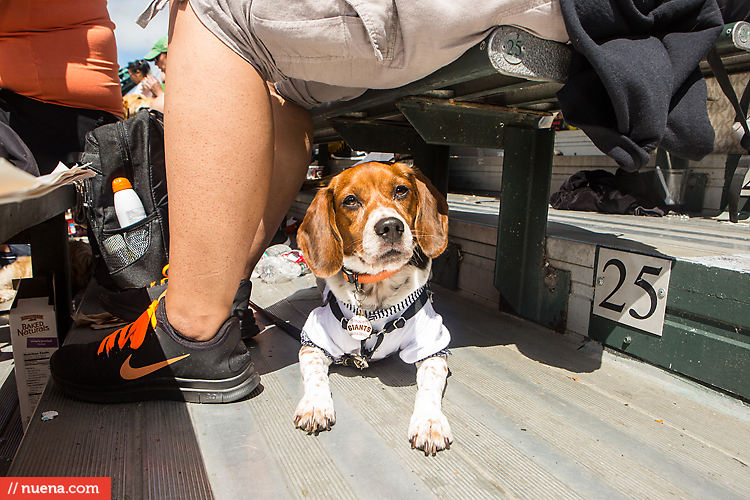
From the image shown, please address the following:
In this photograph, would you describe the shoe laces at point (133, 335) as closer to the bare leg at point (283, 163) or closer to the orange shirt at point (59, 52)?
the bare leg at point (283, 163)

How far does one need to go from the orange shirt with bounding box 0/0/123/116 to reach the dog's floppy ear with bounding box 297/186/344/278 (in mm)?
1464

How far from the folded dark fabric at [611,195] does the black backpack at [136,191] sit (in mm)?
3268

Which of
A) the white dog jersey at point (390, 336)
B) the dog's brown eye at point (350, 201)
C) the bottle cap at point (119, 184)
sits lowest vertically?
the white dog jersey at point (390, 336)

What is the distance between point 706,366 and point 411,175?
1178mm

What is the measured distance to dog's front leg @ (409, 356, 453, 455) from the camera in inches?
42.0

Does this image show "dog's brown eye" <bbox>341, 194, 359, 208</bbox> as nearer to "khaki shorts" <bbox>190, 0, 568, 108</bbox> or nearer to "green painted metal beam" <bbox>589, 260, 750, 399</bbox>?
"khaki shorts" <bbox>190, 0, 568, 108</bbox>

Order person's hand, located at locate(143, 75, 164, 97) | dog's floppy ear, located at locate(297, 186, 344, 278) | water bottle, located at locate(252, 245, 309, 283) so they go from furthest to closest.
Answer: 1. person's hand, located at locate(143, 75, 164, 97)
2. water bottle, located at locate(252, 245, 309, 283)
3. dog's floppy ear, located at locate(297, 186, 344, 278)

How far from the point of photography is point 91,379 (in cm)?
121

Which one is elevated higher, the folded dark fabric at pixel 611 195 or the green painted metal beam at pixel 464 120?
the green painted metal beam at pixel 464 120

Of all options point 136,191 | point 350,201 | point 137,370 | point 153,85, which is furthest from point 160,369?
point 153,85

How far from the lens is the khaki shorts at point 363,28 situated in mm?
1021

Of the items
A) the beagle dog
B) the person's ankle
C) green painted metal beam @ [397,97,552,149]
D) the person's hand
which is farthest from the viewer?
the person's hand

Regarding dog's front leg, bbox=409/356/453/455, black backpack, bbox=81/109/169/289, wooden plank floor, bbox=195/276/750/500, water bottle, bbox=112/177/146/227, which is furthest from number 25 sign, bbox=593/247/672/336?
water bottle, bbox=112/177/146/227

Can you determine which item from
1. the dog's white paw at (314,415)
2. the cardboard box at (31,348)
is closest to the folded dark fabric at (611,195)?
the dog's white paw at (314,415)
